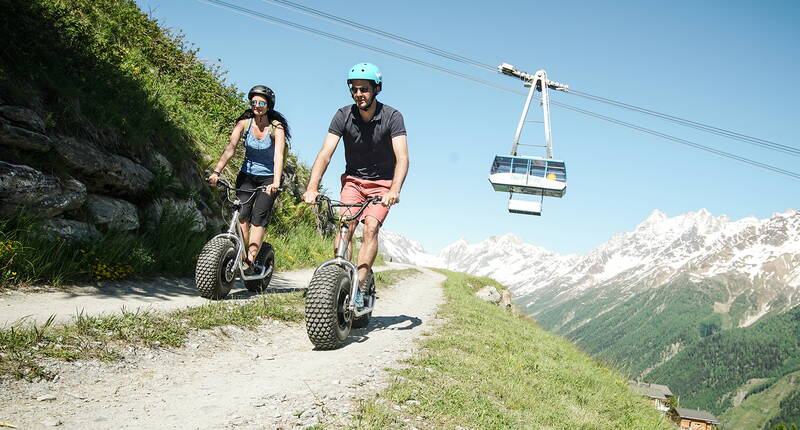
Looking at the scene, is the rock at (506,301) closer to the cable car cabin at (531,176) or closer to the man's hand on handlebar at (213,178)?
the cable car cabin at (531,176)

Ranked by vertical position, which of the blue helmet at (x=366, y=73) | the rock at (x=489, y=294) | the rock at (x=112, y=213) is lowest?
the rock at (x=489, y=294)

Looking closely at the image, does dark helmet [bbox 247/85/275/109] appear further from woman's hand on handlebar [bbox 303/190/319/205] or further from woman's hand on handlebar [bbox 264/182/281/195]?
woman's hand on handlebar [bbox 303/190/319/205]

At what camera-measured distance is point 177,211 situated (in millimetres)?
10352

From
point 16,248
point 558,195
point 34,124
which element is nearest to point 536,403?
point 16,248

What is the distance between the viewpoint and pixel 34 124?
756 centimetres

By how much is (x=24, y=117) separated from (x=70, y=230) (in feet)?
5.77

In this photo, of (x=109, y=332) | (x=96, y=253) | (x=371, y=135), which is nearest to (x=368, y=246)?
(x=371, y=135)

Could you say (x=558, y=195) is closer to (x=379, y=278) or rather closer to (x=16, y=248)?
(x=379, y=278)

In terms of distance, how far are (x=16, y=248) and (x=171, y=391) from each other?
12.9ft

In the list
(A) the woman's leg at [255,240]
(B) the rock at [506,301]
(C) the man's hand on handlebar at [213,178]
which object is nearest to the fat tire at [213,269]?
(A) the woman's leg at [255,240]

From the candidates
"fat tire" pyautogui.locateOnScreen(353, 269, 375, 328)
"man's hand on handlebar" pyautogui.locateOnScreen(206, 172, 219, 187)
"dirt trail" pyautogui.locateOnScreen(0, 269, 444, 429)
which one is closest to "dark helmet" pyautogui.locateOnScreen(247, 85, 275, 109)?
"man's hand on handlebar" pyautogui.locateOnScreen(206, 172, 219, 187)

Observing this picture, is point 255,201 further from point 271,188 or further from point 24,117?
point 24,117

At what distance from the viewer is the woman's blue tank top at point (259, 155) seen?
8.34m

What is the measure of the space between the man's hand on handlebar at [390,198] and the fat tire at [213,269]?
9.25ft
